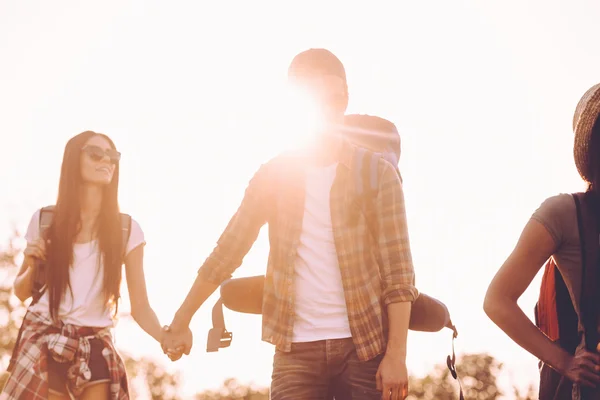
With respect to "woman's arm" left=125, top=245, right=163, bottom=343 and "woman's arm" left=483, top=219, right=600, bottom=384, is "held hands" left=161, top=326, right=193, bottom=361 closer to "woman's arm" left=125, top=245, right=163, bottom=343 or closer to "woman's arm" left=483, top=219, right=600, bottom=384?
"woman's arm" left=125, top=245, right=163, bottom=343

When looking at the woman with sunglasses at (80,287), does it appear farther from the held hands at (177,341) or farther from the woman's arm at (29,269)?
the held hands at (177,341)

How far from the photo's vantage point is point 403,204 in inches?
172

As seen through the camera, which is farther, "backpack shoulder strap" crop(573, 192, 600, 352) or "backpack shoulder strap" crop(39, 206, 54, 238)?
"backpack shoulder strap" crop(39, 206, 54, 238)

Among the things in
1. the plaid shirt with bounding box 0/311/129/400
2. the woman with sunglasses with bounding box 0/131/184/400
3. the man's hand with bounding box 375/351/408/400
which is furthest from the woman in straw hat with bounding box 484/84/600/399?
the plaid shirt with bounding box 0/311/129/400

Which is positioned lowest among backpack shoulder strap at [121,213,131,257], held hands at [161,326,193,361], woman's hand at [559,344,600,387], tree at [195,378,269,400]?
tree at [195,378,269,400]

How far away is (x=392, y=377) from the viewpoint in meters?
4.06

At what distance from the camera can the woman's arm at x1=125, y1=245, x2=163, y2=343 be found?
5.59 m

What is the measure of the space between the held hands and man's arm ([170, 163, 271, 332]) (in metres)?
0.06

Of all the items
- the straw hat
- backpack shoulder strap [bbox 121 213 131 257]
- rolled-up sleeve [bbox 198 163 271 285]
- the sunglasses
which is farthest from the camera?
the sunglasses

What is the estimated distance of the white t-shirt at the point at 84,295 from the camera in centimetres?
532

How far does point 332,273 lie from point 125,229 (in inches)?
75.3

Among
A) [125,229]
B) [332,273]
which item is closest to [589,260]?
[332,273]

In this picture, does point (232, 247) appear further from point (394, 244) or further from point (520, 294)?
point (520, 294)

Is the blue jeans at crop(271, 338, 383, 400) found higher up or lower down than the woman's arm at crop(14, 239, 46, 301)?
lower down
